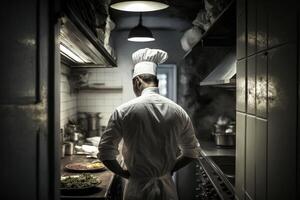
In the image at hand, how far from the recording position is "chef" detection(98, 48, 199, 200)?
2.88 m

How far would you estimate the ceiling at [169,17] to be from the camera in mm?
4787

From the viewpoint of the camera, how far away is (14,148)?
1034 mm

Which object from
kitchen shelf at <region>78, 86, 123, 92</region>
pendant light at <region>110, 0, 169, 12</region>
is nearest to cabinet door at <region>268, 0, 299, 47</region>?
pendant light at <region>110, 0, 169, 12</region>

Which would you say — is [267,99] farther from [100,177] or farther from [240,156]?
[100,177]

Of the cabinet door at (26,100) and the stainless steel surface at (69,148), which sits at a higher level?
the cabinet door at (26,100)

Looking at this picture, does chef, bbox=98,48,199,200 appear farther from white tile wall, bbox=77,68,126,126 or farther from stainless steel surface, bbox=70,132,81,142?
white tile wall, bbox=77,68,126,126

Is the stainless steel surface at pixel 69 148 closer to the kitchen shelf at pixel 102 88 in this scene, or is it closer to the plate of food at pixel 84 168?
the plate of food at pixel 84 168

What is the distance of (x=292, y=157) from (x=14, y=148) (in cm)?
92

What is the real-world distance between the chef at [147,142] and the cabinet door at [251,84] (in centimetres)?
100

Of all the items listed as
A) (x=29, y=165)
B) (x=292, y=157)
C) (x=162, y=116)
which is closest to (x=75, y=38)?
(x=162, y=116)

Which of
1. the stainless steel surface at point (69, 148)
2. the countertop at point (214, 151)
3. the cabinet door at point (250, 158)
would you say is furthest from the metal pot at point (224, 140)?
the cabinet door at point (250, 158)

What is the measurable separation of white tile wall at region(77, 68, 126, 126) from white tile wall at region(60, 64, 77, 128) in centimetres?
36

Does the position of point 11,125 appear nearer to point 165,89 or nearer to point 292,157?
point 292,157

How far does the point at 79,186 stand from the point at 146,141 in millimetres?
609
